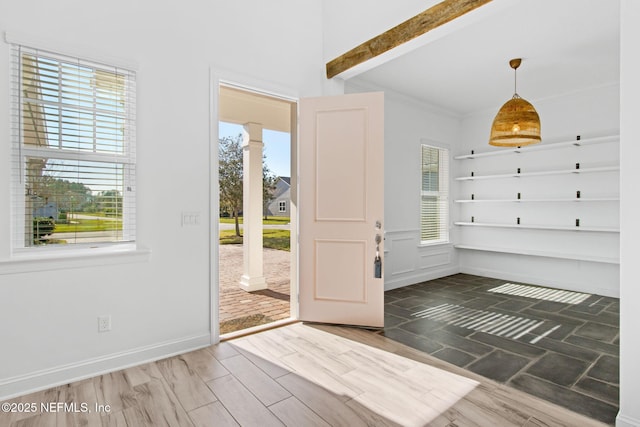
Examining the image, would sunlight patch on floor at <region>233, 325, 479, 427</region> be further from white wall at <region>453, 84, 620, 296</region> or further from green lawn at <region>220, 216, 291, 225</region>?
green lawn at <region>220, 216, 291, 225</region>

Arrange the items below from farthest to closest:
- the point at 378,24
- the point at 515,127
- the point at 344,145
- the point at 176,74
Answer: the point at 515,127, the point at 344,145, the point at 378,24, the point at 176,74

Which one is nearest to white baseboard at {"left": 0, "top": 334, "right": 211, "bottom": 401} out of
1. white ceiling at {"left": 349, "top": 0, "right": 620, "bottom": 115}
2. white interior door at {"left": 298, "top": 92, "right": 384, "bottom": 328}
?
white interior door at {"left": 298, "top": 92, "right": 384, "bottom": 328}

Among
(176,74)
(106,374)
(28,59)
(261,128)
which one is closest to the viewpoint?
(28,59)

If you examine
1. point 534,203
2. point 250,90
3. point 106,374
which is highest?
point 250,90

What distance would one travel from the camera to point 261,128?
17.1 feet

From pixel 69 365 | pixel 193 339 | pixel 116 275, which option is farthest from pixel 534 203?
pixel 69 365

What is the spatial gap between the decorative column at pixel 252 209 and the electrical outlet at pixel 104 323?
2624mm

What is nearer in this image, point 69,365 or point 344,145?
point 69,365

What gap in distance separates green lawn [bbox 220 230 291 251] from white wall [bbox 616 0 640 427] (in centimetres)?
840

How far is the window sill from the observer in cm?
219

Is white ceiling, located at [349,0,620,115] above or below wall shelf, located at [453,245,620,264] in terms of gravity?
above

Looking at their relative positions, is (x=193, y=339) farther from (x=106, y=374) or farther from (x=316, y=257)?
(x=316, y=257)

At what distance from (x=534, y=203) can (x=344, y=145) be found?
3745mm

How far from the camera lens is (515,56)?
12.7ft
